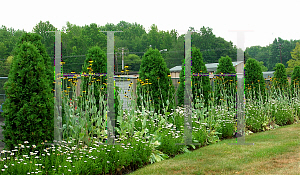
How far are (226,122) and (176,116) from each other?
1226 mm

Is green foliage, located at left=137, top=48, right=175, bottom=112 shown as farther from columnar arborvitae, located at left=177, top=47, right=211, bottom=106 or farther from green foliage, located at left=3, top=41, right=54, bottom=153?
green foliage, located at left=3, top=41, right=54, bottom=153

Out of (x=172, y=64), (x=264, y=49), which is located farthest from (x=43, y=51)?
(x=264, y=49)

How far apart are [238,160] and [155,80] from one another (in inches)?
121

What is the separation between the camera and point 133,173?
377cm

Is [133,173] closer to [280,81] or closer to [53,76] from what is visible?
[53,76]

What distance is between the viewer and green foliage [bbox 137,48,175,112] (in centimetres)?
672

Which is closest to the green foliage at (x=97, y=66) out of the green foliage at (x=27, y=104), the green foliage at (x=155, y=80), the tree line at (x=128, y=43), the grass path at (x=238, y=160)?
the green foliage at (x=155, y=80)

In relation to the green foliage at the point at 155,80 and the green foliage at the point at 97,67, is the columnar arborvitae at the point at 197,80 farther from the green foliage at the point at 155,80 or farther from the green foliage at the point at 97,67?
the green foliage at the point at 97,67

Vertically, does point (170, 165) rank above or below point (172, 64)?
below

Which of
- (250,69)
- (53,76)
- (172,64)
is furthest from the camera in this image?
(172,64)

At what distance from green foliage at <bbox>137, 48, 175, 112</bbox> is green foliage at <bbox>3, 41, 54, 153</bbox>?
3.18 m

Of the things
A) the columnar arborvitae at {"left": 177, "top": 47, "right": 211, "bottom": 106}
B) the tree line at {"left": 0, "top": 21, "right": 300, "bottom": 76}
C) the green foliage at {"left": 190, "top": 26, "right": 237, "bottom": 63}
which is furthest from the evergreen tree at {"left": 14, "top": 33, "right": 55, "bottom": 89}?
the green foliage at {"left": 190, "top": 26, "right": 237, "bottom": 63}

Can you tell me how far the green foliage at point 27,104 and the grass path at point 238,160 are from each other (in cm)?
145

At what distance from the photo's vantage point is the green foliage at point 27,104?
3604 mm
